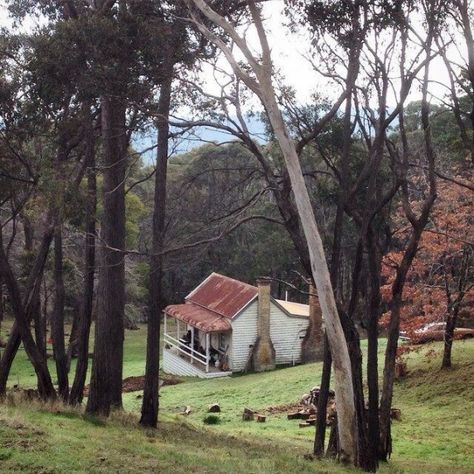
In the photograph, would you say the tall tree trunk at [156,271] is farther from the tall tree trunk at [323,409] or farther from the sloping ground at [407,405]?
the tall tree trunk at [323,409]

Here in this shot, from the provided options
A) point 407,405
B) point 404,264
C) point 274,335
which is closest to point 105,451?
point 404,264

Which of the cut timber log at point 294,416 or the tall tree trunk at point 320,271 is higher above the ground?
the tall tree trunk at point 320,271

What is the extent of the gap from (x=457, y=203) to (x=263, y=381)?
12.1 m

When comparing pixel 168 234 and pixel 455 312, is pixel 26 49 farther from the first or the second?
pixel 455 312

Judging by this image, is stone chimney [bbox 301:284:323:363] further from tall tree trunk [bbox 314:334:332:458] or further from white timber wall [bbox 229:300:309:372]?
tall tree trunk [bbox 314:334:332:458]

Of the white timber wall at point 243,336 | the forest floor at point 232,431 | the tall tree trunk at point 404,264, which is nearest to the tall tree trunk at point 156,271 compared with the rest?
the forest floor at point 232,431

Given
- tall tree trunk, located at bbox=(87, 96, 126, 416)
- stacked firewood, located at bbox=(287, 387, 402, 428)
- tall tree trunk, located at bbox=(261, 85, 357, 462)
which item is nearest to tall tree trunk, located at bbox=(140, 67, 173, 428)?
tall tree trunk, located at bbox=(87, 96, 126, 416)

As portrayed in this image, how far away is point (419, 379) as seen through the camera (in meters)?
24.1

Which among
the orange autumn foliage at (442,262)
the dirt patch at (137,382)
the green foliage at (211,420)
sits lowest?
the dirt patch at (137,382)

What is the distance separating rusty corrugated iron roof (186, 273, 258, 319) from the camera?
33.7 meters

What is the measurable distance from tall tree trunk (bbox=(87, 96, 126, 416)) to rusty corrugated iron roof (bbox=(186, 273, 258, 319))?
1859cm

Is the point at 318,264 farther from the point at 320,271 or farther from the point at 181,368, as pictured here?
the point at 181,368

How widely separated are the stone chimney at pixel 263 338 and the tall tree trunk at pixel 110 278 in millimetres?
18893

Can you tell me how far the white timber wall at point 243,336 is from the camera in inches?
1299
